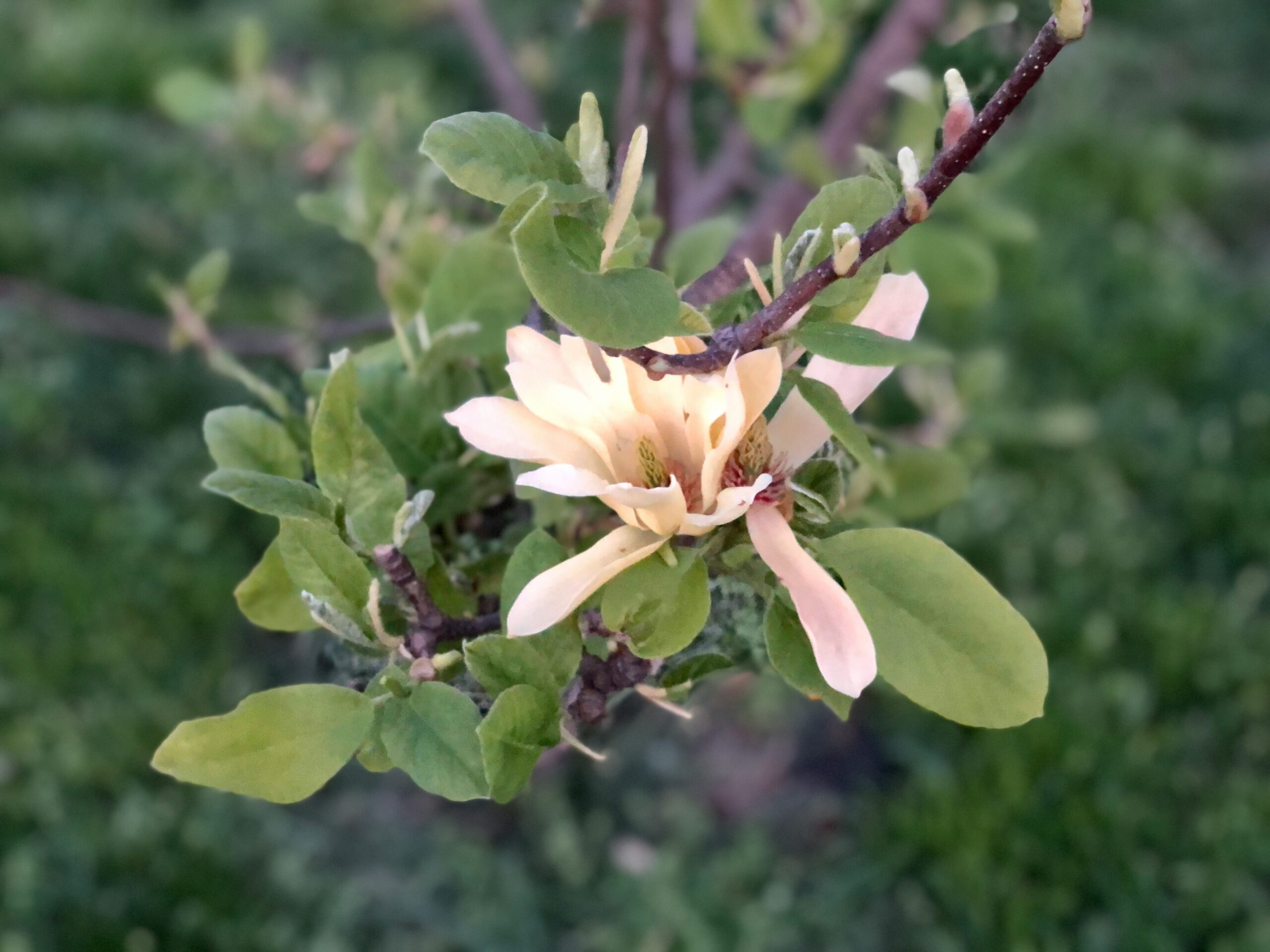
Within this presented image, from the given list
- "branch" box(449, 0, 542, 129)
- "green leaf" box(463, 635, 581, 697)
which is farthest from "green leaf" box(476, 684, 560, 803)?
"branch" box(449, 0, 542, 129)

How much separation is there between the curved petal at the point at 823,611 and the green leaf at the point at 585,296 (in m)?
0.06

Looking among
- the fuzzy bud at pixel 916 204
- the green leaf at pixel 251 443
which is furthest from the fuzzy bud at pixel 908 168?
the green leaf at pixel 251 443

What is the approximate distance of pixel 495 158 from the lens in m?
0.23

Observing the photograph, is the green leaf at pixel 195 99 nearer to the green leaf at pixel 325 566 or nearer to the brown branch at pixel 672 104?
the brown branch at pixel 672 104

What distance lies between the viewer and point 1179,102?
2215 millimetres

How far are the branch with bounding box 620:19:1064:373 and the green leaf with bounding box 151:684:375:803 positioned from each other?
4.7 inches

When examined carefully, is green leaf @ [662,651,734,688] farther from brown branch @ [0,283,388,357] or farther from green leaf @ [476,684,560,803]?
brown branch @ [0,283,388,357]

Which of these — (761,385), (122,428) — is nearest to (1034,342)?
(122,428)

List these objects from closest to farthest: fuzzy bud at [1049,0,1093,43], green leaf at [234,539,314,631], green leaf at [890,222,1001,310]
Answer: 1. fuzzy bud at [1049,0,1093,43]
2. green leaf at [234,539,314,631]
3. green leaf at [890,222,1001,310]

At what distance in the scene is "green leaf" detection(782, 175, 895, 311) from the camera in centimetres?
25

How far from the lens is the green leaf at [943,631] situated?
0.25 metres

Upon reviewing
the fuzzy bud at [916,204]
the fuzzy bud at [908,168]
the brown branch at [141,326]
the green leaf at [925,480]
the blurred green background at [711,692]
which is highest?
the fuzzy bud at [908,168]

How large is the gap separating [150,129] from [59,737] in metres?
1.37

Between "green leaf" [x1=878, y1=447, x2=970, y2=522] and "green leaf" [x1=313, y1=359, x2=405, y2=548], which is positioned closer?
"green leaf" [x1=313, y1=359, x2=405, y2=548]
